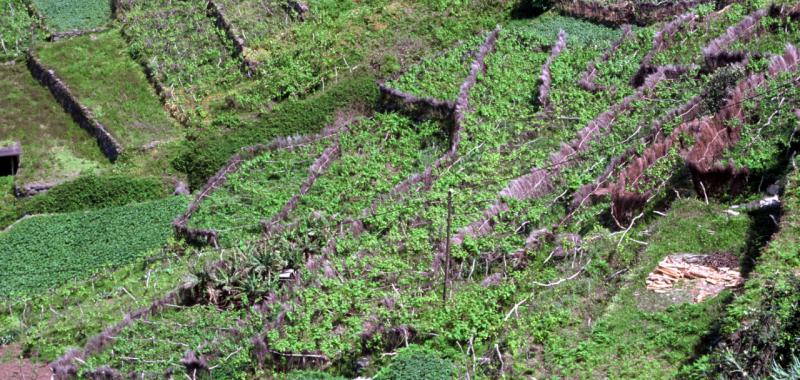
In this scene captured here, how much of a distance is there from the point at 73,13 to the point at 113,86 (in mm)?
5138

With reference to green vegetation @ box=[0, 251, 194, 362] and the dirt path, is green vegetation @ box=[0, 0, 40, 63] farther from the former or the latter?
the dirt path

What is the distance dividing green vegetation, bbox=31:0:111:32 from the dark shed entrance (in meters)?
5.81


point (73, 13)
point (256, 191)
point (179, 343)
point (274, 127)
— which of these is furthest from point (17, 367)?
point (73, 13)

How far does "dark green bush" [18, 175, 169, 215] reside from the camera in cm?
2773

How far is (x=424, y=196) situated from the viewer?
22.3 m

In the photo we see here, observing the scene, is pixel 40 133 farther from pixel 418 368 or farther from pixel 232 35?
pixel 418 368

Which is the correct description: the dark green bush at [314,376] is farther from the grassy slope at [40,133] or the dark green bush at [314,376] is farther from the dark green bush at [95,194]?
the grassy slope at [40,133]

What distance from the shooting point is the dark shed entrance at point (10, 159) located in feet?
98.7

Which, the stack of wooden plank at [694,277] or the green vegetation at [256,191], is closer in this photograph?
the stack of wooden plank at [694,277]

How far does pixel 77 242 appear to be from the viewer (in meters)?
25.9

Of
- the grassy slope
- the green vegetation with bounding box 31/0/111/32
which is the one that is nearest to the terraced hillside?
the grassy slope

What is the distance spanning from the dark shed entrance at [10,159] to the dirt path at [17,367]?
30.7ft

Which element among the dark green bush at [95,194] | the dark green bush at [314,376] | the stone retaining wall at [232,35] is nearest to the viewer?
the dark green bush at [314,376]

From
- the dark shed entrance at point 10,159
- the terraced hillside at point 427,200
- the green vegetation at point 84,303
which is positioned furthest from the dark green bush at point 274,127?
the dark shed entrance at point 10,159
